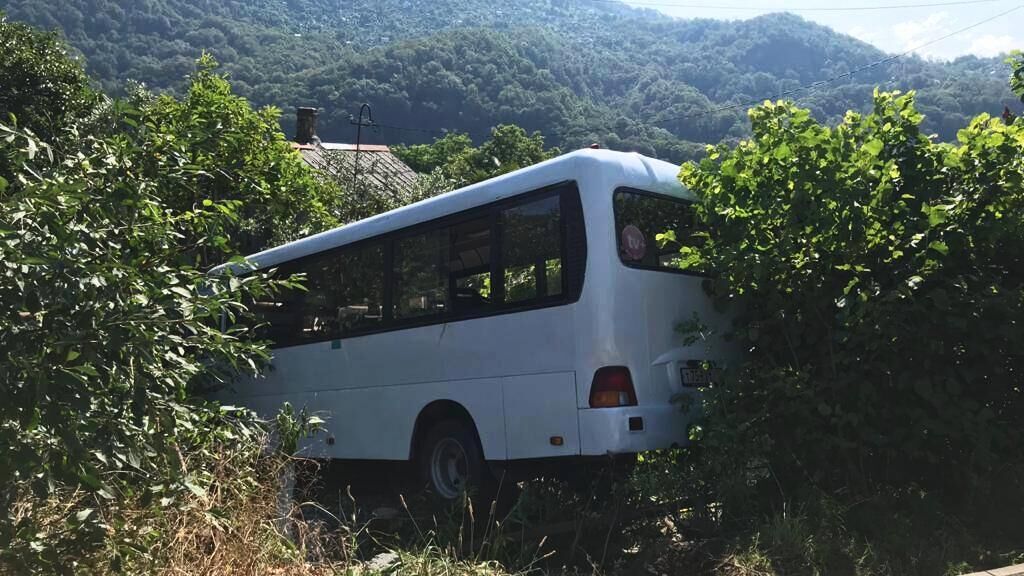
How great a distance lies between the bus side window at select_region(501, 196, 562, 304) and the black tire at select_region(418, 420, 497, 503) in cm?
132

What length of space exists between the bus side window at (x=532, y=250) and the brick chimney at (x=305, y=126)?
123 feet

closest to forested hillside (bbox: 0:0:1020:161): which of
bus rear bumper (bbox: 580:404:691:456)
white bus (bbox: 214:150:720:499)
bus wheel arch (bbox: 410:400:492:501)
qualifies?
white bus (bbox: 214:150:720:499)

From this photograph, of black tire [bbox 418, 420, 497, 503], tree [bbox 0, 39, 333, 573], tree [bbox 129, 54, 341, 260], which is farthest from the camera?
tree [bbox 129, 54, 341, 260]

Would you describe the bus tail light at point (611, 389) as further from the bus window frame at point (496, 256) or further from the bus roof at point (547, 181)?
the bus roof at point (547, 181)

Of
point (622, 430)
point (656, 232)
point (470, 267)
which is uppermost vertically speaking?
point (656, 232)

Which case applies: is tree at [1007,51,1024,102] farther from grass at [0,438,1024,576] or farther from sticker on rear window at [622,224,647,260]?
grass at [0,438,1024,576]

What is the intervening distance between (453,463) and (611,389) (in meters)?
1.99

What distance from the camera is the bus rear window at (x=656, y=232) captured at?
681cm

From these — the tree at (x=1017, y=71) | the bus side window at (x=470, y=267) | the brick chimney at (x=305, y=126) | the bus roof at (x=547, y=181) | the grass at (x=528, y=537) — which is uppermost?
the brick chimney at (x=305, y=126)

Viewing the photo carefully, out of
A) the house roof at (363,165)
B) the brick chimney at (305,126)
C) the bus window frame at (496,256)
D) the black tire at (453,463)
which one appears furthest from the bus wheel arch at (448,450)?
the brick chimney at (305,126)

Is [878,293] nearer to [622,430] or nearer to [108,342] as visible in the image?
[622,430]

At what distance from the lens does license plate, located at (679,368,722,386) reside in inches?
275

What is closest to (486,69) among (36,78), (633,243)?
(36,78)

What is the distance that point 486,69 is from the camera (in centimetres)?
8312
